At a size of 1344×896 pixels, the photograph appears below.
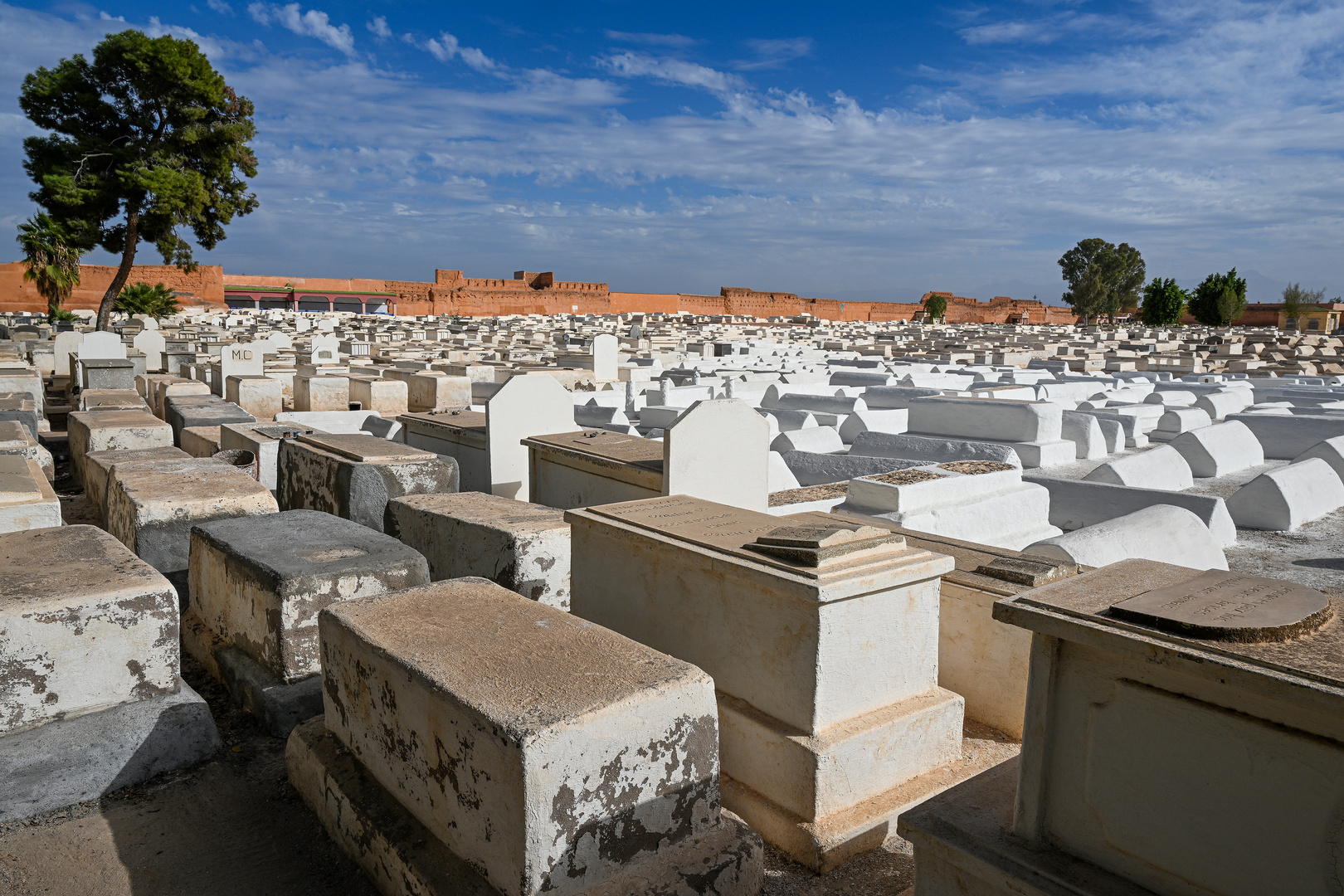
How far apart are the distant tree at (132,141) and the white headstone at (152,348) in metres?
7.09

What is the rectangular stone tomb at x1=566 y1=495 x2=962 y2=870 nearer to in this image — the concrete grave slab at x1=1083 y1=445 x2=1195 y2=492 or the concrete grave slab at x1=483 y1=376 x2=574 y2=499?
the concrete grave slab at x1=483 y1=376 x2=574 y2=499

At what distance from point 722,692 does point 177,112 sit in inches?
954

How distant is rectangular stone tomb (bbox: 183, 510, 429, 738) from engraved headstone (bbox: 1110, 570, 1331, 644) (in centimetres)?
229

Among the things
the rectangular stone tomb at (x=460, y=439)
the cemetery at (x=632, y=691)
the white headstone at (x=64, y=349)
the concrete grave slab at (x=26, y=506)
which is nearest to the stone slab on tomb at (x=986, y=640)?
the cemetery at (x=632, y=691)

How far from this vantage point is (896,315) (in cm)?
6800

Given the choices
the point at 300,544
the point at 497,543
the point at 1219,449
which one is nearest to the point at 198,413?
the point at 300,544

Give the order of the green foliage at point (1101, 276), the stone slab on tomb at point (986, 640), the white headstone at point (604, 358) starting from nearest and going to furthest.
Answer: the stone slab on tomb at point (986, 640) → the white headstone at point (604, 358) → the green foliage at point (1101, 276)

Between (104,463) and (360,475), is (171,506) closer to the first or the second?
(360,475)

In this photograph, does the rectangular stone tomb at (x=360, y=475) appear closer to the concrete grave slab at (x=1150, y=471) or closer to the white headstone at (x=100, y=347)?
the concrete grave slab at (x=1150, y=471)

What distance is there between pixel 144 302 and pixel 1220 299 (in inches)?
2335

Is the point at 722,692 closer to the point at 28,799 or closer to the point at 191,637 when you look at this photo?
the point at 28,799

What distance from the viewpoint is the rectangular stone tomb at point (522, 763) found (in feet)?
5.67

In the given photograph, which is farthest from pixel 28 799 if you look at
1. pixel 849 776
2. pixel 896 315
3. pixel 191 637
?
pixel 896 315

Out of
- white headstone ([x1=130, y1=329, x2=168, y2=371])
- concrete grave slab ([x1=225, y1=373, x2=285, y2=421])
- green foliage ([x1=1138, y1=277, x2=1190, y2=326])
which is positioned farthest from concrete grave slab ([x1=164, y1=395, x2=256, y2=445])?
green foliage ([x1=1138, y1=277, x2=1190, y2=326])
